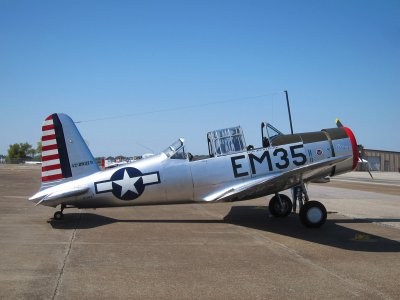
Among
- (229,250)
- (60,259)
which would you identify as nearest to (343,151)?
(229,250)

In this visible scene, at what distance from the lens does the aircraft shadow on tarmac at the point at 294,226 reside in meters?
7.48

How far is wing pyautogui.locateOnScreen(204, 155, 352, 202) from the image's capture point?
8.07 metres

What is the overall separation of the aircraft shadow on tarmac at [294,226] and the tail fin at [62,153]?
46.2 inches

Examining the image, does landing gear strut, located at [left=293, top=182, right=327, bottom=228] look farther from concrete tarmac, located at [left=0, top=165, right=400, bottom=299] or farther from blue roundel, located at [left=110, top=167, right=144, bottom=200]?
A: blue roundel, located at [left=110, top=167, right=144, bottom=200]

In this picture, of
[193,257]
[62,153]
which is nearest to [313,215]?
[193,257]

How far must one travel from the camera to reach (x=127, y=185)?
9242 mm

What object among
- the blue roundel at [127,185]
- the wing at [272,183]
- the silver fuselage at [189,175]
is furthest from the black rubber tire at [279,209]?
the blue roundel at [127,185]

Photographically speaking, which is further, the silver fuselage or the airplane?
the silver fuselage

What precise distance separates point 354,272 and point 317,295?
50.9 inches

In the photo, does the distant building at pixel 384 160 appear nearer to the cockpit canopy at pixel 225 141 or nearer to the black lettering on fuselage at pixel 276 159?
the black lettering on fuselage at pixel 276 159

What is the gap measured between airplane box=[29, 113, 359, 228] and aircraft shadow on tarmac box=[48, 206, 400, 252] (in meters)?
0.44

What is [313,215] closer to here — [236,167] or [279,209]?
[279,209]

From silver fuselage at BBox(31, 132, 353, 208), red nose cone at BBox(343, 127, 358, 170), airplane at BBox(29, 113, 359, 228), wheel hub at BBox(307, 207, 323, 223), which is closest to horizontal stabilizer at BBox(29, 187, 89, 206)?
airplane at BBox(29, 113, 359, 228)

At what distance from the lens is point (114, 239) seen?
24.5 ft
